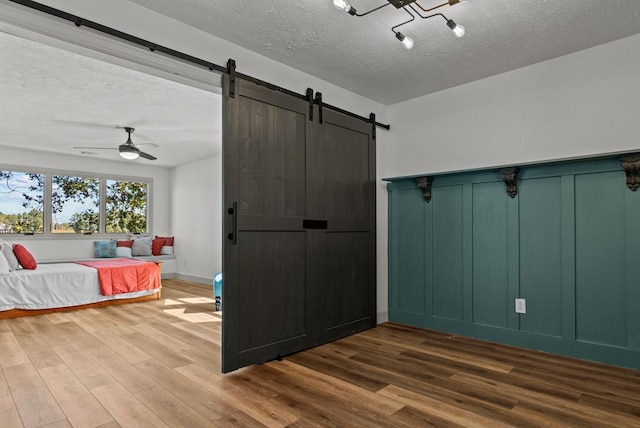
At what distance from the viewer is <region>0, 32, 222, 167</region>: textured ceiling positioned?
11.5 feet

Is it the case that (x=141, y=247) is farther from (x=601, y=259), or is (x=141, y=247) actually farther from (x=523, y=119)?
(x=601, y=259)

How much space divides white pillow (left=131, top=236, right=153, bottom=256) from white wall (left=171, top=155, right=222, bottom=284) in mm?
680

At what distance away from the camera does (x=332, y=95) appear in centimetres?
384

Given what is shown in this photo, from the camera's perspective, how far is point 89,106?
461cm

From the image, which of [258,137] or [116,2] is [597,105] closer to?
[258,137]

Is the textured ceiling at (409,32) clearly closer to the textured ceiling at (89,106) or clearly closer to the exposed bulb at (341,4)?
the exposed bulb at (341,4)

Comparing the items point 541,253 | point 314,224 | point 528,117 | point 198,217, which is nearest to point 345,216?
point 314,224

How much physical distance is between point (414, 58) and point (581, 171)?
1.66 metres

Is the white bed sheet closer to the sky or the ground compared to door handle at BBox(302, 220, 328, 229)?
closer to the ground

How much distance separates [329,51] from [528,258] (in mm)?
2491

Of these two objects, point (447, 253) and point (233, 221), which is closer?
point (233, 221)

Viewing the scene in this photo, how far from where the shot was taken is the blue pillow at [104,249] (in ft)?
24.8

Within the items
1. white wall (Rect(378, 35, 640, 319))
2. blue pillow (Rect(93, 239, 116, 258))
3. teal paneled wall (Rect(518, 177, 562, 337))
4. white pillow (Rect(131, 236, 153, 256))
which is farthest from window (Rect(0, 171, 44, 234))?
teal paneled wall (Rect(518, 177, 562, 337))

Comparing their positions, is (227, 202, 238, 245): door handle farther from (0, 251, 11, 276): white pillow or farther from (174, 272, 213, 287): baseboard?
(174, 272, 213, 287): baseboard
